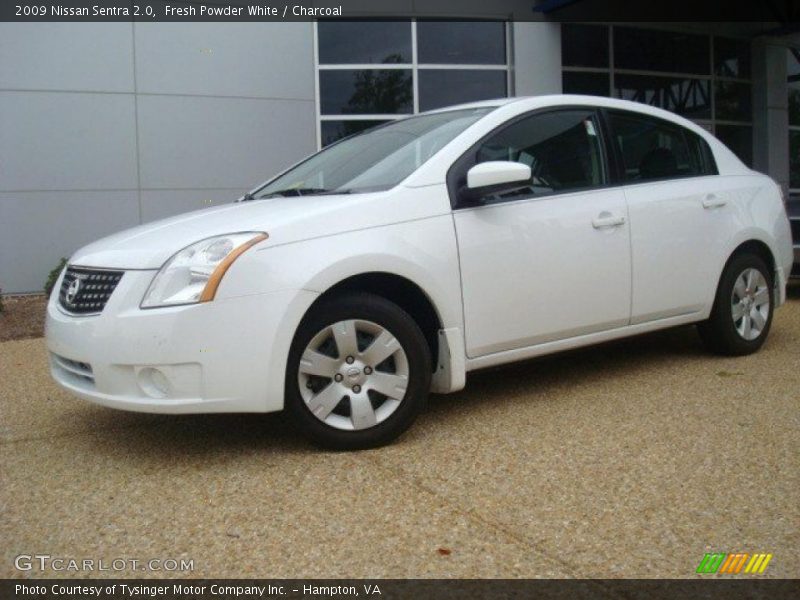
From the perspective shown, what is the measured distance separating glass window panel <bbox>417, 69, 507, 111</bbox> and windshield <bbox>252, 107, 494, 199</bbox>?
7.26m

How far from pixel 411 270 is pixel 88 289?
143 cm

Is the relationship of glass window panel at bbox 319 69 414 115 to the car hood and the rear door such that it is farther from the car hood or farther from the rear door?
the car hood

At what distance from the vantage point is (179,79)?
34.4 feet

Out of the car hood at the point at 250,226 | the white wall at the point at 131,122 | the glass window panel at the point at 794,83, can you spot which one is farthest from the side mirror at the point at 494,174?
the glass window panel at the point at 794,83

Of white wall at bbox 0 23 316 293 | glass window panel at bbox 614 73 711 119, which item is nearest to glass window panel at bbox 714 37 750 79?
glass window panel at bbox 614 73 711 119

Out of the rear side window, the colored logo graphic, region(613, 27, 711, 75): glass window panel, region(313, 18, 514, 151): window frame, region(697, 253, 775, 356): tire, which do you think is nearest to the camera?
the colored logo graphic

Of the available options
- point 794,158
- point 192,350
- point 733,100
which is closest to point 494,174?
point 192,350

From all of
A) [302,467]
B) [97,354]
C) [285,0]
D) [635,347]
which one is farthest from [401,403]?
[285,0]

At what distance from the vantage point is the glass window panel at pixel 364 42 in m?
11.4

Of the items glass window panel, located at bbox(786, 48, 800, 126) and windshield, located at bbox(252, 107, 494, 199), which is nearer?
windshield, located at bbox(252, 107, 494, 199)

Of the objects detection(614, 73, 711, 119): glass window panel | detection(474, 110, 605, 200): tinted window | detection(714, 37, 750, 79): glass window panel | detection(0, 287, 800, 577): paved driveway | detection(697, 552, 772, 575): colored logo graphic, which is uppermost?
detection(714, 37, 750, 79): glass window panel

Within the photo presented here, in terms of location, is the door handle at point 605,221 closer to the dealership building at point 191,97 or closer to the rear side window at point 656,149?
the rear side window at point 656,149

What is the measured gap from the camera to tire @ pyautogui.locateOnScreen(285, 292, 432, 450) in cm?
348

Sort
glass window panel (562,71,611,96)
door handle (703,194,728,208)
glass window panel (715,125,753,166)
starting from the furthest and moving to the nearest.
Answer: glass window panel (715,125,753,166)
glass window panel (562,71,611,96)
door handle (703,194,728,208)
